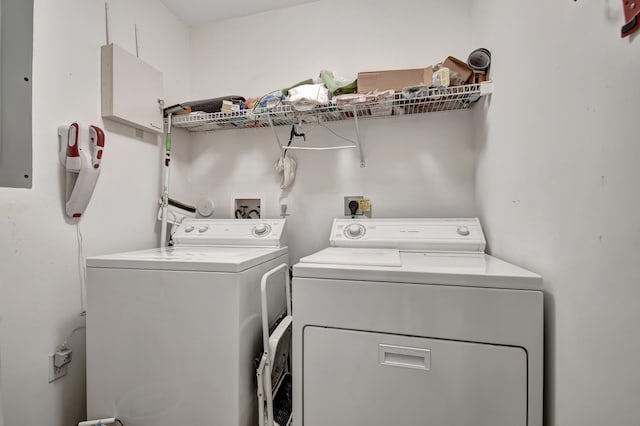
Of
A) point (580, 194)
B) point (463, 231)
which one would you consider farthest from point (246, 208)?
point (580, 194)

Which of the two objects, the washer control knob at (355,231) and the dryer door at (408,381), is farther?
the washer control knob at (355,231)

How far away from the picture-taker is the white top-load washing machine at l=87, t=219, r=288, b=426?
1.07 m

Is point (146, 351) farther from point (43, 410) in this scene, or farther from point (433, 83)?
point (433, 83)

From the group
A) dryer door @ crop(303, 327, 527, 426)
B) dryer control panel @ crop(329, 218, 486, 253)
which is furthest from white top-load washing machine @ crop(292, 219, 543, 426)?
dryer control panel @ crop(329, 218, 486, 253)

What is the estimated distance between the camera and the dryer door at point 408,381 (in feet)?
2.70

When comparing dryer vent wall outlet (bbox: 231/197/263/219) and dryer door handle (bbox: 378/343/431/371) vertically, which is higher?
dryer vent wall outlet (bbox: 231/197/263/219)

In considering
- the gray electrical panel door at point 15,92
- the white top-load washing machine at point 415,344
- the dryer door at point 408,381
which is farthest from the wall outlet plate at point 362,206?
the gray electrical panel door at point 15,92

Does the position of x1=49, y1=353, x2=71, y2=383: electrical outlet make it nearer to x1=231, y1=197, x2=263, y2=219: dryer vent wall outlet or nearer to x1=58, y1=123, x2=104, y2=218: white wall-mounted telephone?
x1=58, y1=123, x2=104, y2=218: white wall-mounted telephone

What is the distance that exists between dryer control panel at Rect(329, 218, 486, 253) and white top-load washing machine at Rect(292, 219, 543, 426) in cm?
41

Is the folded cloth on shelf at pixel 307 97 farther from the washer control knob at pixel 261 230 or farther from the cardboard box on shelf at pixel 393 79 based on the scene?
the washer control knob at pixel 261 230

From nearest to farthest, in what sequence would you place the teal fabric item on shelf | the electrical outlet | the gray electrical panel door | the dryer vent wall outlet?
the gray electrical panel door
the electrical outlet
the teal fabric item on shelf
the dryer vent wall outlet

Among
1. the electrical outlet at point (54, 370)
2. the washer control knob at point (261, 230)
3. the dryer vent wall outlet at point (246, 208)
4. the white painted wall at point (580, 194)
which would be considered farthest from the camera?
the dryer vent wall outlet at point (246, 208)

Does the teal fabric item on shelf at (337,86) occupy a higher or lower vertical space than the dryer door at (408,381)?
higher

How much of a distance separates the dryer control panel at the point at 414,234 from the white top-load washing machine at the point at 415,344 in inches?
16.3
